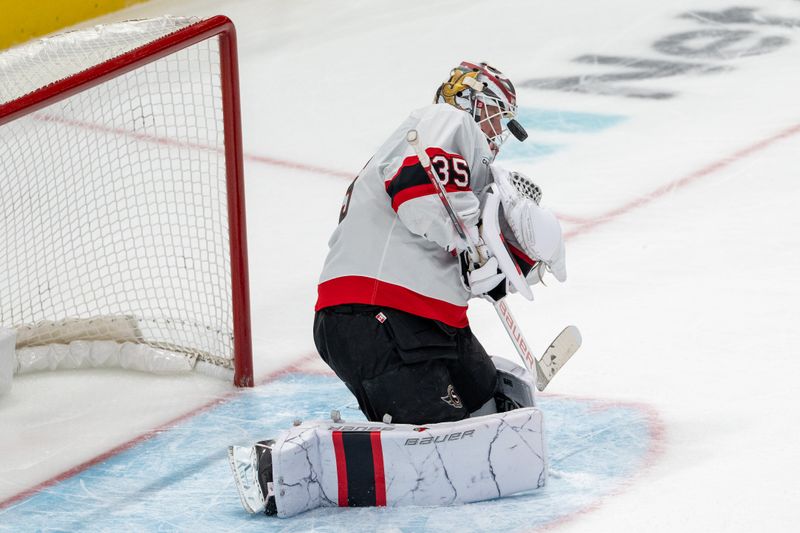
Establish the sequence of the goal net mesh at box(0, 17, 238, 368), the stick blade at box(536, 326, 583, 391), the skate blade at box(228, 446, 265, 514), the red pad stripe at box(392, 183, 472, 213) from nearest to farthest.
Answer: the red pad stripe at box(392, 183, 472, 213)
the skate blade at box(228, 446, 265, 514)
the stick blade at box(536, 326, 583, 391)
the goal net mesh at box(0, 17, 238, 368)

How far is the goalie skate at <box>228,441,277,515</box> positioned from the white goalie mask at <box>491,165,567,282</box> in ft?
1.94

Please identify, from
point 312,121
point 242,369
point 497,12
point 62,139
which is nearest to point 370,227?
point 242,369

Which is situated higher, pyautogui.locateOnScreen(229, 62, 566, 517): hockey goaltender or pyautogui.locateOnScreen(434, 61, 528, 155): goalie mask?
pyautogui.locateOnScreen(434, 61, 528, 155): goalie mask

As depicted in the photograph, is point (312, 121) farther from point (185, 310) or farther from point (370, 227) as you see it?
point (370, 227)

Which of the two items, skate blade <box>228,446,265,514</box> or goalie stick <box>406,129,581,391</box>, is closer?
skate blade <box>228,446,265,514</box>

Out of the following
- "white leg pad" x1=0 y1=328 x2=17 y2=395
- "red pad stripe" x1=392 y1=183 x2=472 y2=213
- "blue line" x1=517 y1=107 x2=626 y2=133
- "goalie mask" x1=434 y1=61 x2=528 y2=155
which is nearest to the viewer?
"red pad stripe" x1=392 y1=183 x2=472 y2=213

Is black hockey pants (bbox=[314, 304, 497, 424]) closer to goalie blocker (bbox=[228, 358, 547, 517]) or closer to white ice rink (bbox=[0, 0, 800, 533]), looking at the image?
goalie blocker (bbox=[228, 358, 547, 517])

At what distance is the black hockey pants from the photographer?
98.0 inches

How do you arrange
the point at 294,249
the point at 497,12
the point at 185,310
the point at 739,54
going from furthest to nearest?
the point at 497,12
the point at 739,54
the point at 294,249
the point at 185,310

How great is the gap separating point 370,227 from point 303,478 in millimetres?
468

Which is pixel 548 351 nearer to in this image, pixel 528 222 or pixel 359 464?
pixel 528 222

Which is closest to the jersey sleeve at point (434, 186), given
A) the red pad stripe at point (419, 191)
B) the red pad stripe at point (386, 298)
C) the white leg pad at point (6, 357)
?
the red pad stripe at point (419, 191)

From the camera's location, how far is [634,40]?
6137 mm

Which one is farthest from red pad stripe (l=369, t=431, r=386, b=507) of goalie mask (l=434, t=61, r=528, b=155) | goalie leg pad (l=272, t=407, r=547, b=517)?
goalie mask (l=434, t=61, r=528, b=155)
